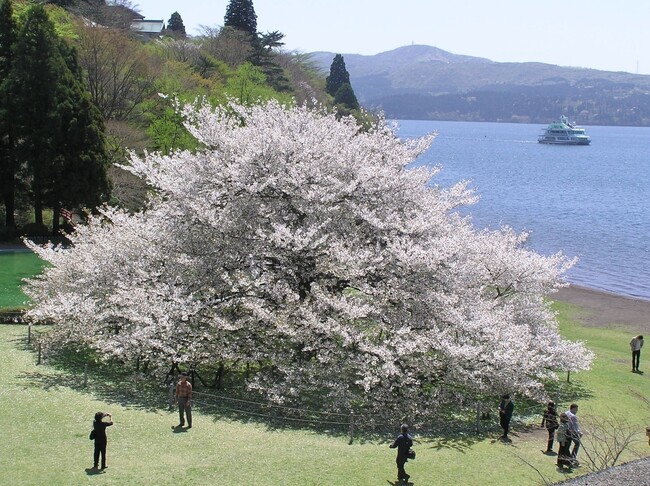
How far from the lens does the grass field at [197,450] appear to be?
13.7 metres

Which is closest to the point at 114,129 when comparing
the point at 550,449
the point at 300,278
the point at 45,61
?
the point at 45,61

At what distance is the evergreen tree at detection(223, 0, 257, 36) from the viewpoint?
87062 mm

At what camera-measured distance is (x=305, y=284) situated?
2008cm

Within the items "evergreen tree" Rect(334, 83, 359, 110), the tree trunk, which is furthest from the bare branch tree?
"evergreen tree" Rect(334, 83, 359, 110)

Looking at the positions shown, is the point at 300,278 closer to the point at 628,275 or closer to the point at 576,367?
the point at 576,367

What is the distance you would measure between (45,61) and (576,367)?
107ft

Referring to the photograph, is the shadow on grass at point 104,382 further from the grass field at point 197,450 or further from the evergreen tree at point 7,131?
the evergreen tree at point 7,131

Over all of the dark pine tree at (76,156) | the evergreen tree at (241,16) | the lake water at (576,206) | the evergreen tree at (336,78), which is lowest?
the lake water at (576,206)

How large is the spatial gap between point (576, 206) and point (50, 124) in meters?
69.5

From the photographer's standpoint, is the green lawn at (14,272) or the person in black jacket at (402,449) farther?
the green lawn at (14,272)

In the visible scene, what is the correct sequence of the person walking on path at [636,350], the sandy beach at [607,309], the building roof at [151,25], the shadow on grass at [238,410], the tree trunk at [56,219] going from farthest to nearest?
the building roof at [151,25] < the tree trunk at [56,219] < the sandy beach at [607,309] < the person walking on path at [636,350] < the shadow on grass at [238,410]

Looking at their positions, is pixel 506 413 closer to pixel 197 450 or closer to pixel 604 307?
pixel 197 450

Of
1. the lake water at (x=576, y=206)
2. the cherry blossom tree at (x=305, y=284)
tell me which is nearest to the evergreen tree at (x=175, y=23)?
the lake water at (x=576, y=206)

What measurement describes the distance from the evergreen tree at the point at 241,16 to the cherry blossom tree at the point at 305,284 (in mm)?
69203
